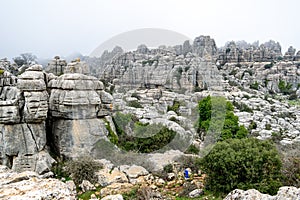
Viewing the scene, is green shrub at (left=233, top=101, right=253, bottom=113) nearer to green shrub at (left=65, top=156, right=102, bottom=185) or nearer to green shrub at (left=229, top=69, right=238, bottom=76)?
green shrub at (left=65, top=156, right=102, bottom=185)

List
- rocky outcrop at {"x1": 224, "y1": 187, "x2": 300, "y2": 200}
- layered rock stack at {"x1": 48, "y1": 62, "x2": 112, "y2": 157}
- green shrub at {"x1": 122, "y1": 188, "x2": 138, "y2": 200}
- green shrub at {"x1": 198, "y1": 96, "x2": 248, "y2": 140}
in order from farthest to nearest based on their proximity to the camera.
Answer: green shrub at {"x1": 198, "y1": 96, "x2": 248, "y2": 140} < layered rock stack at {"x1": 48, "y1": 62, "x2": 112, "y2": 157} < green shrub at {"x1": 122, "y1": 188, "x2": 138, "y2": 200} < rocky outcrop at {"x1": 224, "y1": 187, "x2": 300, "y2": 200}

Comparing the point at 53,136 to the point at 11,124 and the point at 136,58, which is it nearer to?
the point at 11,124

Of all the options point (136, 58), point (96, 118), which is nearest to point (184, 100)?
point (96, 118)

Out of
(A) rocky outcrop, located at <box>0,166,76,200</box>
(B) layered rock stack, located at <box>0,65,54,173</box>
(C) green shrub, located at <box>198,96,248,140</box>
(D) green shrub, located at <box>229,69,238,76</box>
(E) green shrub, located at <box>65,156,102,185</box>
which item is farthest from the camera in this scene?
(D) green shrub, located at <box>229,69,238,76</box>

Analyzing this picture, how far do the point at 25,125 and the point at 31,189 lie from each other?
26.1 feet

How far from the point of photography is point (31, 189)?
1967mm

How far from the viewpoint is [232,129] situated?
12273mm

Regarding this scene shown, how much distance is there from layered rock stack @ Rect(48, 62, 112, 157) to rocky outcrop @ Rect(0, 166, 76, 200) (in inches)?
298

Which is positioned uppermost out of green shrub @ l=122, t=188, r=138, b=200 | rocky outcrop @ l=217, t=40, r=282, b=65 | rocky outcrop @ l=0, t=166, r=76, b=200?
rocky outcrop @ l=217, t=40, r=282, b=65

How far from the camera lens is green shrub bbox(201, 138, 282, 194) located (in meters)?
6.71

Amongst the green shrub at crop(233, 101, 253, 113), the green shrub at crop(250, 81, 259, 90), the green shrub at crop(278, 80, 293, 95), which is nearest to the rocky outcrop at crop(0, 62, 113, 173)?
the green shrub at crop(233, 101, 253, 113)

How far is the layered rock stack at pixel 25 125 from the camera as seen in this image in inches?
353

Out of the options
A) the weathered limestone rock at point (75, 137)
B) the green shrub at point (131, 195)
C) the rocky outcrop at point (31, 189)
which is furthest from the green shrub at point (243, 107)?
the rocky outcrop at point (31, 189)

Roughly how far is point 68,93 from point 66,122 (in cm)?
105
